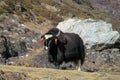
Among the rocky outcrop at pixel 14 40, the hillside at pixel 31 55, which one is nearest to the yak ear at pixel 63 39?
the hillside at pixel 31 55

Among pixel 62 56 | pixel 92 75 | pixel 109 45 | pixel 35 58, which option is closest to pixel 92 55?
pixel 109 45

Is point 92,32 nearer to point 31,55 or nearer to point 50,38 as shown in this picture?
point 31,55

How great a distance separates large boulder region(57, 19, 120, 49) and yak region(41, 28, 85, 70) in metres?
9.78

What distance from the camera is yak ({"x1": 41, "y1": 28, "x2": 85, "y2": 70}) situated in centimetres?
1464

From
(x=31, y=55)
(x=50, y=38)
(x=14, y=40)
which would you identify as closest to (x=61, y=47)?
(x=50, y=38)

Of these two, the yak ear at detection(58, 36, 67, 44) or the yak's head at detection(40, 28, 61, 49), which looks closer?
the yak's head at detection(40, 28, 61, 49)

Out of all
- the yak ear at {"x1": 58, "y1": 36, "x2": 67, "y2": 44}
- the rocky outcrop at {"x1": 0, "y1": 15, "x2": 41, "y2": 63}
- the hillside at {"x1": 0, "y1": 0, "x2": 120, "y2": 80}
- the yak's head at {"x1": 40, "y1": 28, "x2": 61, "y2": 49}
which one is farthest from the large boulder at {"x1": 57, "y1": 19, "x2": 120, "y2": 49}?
the yak's head at {"x1": 40, "y1": 28, "x2": 61, "y2": 49}

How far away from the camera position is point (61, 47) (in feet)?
50.4

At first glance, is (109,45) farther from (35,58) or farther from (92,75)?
(92,75)

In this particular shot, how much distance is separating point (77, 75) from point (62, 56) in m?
4.81

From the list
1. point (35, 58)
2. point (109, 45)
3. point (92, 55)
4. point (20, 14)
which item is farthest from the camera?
point (20, 14)

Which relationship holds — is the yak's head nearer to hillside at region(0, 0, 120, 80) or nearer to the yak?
the yak

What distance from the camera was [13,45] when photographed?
23.7 metres

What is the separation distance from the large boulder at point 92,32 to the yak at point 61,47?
978cm
